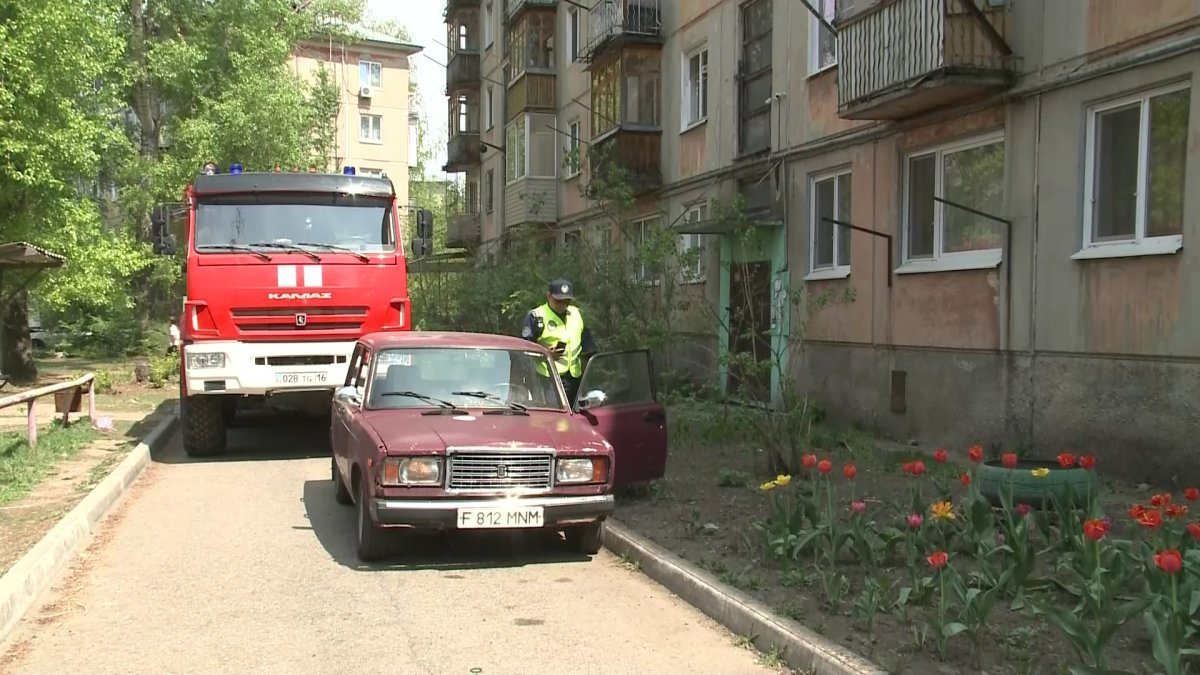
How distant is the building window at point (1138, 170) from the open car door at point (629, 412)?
476 centimetres

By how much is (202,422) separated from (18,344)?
11758mm

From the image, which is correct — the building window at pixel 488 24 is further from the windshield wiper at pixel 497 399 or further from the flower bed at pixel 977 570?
the flower bed at pixel 977 570

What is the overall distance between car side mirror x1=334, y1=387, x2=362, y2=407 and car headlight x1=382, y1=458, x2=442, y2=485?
4.15 ft

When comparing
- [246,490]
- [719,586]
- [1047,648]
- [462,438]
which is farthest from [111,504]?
[1047,648]

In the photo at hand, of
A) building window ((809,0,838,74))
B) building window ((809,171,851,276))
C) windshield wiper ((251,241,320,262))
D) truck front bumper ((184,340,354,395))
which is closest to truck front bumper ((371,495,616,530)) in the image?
truck front bumper ((184,340,354,395))

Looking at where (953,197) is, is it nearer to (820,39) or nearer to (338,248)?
(820,39)

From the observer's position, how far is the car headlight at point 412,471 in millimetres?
6043

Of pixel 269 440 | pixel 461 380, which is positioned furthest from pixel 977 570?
pixel 269 440

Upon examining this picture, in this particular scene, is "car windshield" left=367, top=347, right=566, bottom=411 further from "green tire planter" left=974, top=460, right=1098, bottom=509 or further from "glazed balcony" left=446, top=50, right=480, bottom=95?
"glazed balcony" left=446, top=50, right=480, bottom=95

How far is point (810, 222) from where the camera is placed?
1452cm

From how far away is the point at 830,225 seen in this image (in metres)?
14.2

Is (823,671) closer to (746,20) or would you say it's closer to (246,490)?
(246,490)

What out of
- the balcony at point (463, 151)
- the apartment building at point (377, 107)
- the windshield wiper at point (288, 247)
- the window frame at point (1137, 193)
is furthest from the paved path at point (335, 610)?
the apartment building at point (377, 107)

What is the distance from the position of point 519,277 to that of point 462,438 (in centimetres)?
1218
